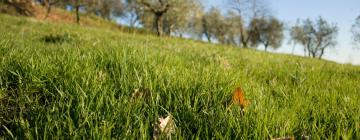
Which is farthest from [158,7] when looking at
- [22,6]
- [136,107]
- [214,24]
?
[214,24]

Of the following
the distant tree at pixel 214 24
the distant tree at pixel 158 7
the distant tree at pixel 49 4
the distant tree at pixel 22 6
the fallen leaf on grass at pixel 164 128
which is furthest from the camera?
the distant tree at pixel 214 24

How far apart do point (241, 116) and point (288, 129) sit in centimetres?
32

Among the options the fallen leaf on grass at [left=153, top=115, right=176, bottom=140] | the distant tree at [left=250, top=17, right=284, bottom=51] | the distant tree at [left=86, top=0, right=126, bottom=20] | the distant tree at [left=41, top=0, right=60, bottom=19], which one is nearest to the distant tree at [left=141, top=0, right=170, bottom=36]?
the distant tree at [left=41, top=0, right=60, bottom=19]

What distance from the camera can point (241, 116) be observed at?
2.29 meters

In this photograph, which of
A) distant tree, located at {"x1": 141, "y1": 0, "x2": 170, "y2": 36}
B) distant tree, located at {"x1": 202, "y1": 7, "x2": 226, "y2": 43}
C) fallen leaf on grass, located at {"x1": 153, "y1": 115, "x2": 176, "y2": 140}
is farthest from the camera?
distant tree, located at {"x1": 202, "y1": 7, "x2": 226, "y2": 43}

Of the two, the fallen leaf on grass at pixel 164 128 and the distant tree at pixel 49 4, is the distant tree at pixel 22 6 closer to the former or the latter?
the distant tree at pixel 49 4

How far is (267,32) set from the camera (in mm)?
120125

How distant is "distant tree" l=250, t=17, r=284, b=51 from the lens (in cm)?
11506

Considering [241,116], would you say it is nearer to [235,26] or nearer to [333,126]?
[333,126]

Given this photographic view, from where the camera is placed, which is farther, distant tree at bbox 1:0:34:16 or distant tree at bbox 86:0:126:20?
distant tree at bbox 86:0:126:20

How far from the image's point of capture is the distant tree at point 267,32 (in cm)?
11506

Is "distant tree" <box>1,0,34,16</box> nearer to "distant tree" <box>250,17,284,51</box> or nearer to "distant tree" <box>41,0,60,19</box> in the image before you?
"distant tree" <box>41,0,60,19</box>

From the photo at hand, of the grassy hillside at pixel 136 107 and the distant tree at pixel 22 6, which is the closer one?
the grassy hillside at pixel 136 107

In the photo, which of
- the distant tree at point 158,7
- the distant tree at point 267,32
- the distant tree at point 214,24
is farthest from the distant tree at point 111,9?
the distant tree at point 158,7
